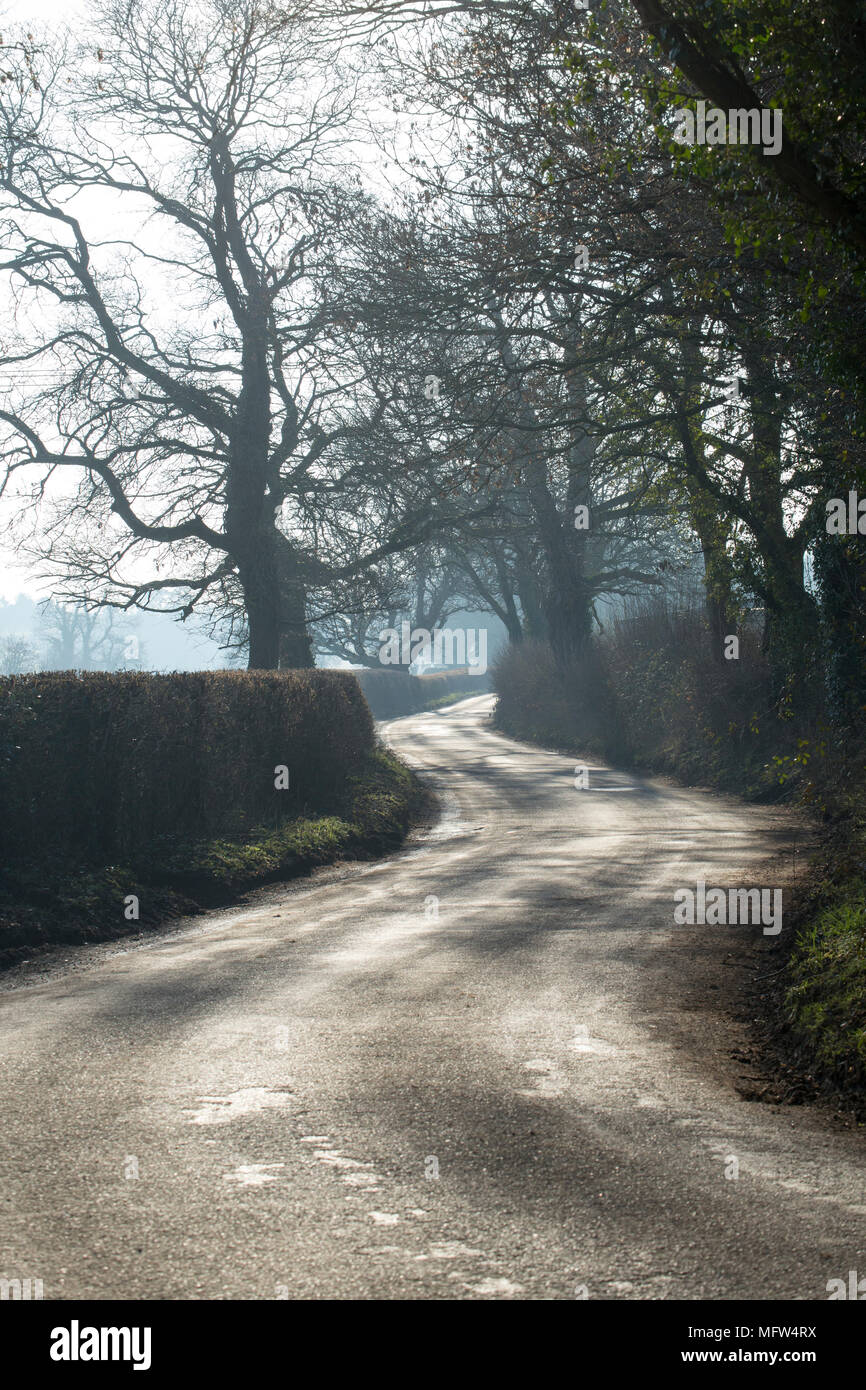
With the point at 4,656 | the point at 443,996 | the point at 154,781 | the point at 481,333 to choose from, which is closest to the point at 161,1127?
the point at 443,996

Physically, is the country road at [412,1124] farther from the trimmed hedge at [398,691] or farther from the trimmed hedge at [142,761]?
Answer: the trimmed hedge at [398,691]

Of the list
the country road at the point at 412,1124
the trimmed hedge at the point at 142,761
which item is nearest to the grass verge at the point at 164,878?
the trimmed hedge at the point at 142,761

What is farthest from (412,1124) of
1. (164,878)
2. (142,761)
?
(142,761)

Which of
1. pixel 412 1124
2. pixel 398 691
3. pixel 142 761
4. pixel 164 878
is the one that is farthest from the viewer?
pixel 398 691

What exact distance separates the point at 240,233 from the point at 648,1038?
918 inches

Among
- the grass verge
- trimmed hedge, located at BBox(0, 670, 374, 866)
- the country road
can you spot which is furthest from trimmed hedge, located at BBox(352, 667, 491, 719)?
the country road

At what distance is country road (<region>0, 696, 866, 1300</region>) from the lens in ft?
13.0

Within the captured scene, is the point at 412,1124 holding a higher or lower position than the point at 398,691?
lower

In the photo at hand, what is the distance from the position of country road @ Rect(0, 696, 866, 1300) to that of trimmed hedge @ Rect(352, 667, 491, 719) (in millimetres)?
49429

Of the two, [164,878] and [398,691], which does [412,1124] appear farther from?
[398,691]

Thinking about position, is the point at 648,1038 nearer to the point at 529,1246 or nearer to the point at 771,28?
the point at 529,1246

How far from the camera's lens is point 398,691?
6900cm

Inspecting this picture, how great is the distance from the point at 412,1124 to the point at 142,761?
937 cm

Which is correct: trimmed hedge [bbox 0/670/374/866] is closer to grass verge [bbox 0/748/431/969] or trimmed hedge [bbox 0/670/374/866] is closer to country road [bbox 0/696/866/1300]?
grass verge [bbox 0/748/431/969]
